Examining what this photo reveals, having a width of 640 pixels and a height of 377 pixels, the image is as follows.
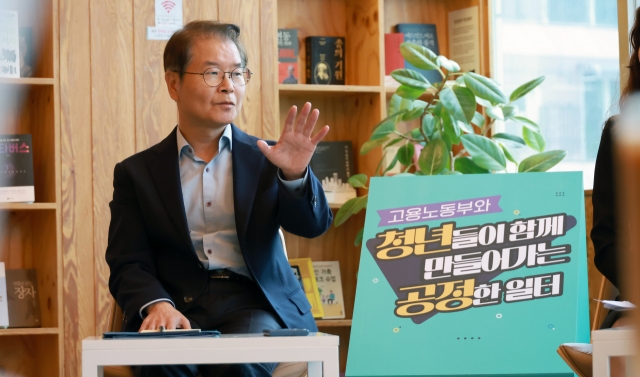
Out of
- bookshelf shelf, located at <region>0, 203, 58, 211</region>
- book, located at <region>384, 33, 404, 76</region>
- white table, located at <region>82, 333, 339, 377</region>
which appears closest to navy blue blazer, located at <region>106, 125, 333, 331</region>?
white table, located at <region>82, 333, 339, 377</region>

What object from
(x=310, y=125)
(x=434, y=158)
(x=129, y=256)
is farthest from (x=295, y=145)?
(x=434, y=158)

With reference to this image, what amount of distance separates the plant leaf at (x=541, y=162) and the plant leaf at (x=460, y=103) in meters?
0.30

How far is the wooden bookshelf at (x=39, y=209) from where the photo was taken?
10.8ft

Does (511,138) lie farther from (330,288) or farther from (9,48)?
(9,48)

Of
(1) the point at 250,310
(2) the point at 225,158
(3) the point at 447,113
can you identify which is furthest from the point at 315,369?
(3) the point at 447,113

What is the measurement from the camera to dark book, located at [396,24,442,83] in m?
3.90

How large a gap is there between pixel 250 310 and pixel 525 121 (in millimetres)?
1833

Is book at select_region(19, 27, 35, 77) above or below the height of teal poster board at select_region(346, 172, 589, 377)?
above

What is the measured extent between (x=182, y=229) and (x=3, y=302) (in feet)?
5.45

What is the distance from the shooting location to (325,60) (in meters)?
3.80

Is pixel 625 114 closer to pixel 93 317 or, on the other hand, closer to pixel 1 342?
pixel 93 317

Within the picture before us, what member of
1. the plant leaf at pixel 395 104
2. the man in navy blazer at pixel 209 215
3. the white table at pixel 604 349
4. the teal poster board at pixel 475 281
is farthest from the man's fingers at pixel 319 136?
the plant leaf at pixel 395 104

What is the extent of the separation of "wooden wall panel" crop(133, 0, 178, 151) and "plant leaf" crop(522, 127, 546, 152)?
152 centimetres

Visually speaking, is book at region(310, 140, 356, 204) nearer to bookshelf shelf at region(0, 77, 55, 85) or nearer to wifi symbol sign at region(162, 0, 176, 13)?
wifi symbol sign at region(162, 0, 176, 13)
